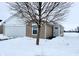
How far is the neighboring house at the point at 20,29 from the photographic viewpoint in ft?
27.3

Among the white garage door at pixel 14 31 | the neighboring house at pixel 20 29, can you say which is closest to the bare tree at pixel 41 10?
the neighboring house at pixel 20 29

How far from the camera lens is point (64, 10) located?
7055 mm

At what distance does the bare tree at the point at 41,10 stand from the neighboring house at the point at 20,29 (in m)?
0.73

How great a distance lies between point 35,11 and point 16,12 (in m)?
0.89

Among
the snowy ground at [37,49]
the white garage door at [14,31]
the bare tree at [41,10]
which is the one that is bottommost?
the snowy ground at [37,49]

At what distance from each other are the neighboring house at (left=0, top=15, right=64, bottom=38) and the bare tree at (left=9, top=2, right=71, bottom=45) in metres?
0.73

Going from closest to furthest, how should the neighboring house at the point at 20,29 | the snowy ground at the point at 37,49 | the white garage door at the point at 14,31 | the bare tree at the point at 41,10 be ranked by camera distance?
the snowy ground at the point at 37,49, the bare tree at the point at 41,10, the white garage door at the point at 14,31, the neighboring house at the point at 20,29

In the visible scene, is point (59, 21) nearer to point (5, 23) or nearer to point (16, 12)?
point (16, 12)

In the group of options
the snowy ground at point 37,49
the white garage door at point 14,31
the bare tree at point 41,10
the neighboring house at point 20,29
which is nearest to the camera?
the snowy ground at point 37,49

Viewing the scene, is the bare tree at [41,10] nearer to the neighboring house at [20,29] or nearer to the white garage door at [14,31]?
the neighboring house at [20,29]

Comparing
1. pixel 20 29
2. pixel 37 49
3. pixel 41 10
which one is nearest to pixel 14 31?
pixel 20 29

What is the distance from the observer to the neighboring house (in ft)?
27.3

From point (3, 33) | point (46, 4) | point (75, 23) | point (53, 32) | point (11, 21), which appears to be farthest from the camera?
point (53, 32)

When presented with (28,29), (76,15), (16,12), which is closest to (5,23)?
(28,29)
